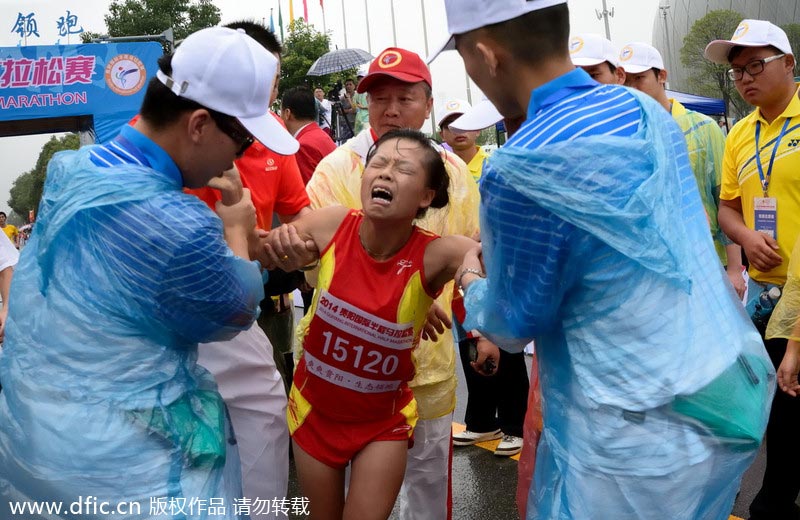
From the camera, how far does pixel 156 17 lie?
45.9 metres

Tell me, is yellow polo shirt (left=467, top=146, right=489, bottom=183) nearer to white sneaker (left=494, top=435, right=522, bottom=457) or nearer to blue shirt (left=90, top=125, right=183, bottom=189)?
white sneaker (left=494, top=435, right=522, bottom=457)

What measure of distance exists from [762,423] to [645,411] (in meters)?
0.31

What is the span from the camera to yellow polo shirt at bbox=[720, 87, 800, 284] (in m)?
4.10

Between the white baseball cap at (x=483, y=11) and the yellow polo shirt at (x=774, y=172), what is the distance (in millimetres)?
2646

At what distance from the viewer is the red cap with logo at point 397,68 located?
3627mm

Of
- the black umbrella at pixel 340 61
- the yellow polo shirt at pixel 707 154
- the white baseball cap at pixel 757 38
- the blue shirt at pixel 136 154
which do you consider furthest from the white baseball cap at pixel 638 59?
the black umbrella at pixel 340 61

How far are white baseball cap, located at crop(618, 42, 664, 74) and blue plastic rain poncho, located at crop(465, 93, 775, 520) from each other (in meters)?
2.94

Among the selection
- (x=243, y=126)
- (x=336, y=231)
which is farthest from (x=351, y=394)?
(x=243, y=126)

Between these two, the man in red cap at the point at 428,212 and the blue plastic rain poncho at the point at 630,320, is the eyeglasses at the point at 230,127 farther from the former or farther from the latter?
→ the man in red cap at the point at 428,212

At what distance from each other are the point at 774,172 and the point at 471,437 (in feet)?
8.45

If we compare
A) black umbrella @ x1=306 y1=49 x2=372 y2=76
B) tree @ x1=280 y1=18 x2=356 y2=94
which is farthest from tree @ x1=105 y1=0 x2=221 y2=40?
black umbrella @ x1=306 y1=49 x2=372 y2=76

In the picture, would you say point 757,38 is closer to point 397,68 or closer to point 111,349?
point 397,68

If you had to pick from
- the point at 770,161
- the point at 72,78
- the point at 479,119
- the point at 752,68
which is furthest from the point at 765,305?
the point at 72,78

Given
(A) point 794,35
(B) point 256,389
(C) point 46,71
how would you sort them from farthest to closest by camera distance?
1. (A) point 794,35
2. (C) point 46,71
3. (B) point 256,389
